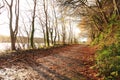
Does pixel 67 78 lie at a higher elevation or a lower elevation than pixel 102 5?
lower

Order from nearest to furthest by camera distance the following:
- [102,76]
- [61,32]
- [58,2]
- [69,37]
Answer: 1. [102,76]
2. [58,2]
3. [61,32]
4. [69,37]

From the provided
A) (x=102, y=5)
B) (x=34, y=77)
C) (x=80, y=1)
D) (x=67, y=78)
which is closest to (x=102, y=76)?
(x=67, y=78)

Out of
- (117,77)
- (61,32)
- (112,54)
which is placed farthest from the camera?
(61,32)

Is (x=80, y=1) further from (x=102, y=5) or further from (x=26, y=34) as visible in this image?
(x=26, y=34)

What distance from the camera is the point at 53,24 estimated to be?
4344cm

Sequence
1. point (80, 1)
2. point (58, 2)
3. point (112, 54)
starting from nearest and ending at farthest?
point (112, 54) → point (58, 2) → point (80, 1)

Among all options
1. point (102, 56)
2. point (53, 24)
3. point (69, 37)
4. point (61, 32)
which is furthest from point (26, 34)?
point (102, 56)

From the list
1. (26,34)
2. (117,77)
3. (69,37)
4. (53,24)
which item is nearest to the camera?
(117,77)

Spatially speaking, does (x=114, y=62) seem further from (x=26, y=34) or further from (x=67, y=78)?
(x=26, y=34)

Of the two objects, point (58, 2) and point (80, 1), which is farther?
point (80, 1)

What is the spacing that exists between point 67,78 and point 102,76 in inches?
55.2

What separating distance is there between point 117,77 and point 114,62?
122 centimetres

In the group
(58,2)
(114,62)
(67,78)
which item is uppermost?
(58,2)

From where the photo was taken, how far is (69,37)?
75562mm
